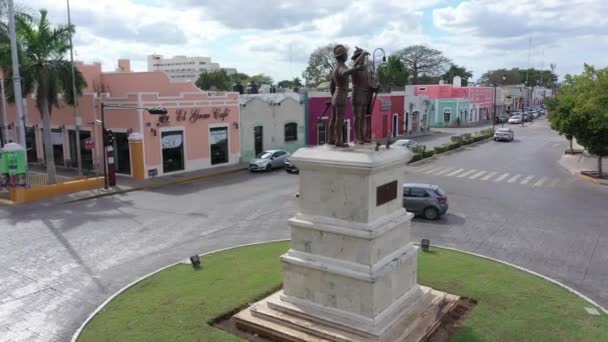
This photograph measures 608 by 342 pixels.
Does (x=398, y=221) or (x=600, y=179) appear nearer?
(x=398, y=221)

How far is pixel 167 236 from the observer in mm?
17219

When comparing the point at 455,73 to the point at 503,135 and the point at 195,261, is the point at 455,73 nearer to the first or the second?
the point at 503,135

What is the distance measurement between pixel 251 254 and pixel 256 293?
3151mm

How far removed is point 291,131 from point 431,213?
21596 millimetres

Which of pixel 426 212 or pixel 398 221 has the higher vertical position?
pixel 398 221

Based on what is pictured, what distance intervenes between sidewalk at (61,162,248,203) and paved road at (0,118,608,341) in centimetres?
110

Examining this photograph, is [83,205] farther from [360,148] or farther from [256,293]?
[360,148]

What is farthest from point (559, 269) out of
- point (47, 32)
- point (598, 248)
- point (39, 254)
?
point (47, 32)

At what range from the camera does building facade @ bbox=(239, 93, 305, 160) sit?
3553cm

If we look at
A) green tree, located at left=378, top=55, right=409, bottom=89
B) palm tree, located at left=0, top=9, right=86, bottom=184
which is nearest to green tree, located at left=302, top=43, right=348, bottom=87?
green tree, located at left=378, top=55, right=409, bottom=89

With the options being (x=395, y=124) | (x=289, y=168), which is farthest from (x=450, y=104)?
(x=289, y=168)

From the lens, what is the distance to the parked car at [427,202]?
19.4 metres

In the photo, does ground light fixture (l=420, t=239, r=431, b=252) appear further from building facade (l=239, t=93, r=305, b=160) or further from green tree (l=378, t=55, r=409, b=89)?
green tree (l=378, t=55, r=409, b=89)

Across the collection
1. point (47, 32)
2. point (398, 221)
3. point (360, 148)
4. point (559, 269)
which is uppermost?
point (47, 32)
